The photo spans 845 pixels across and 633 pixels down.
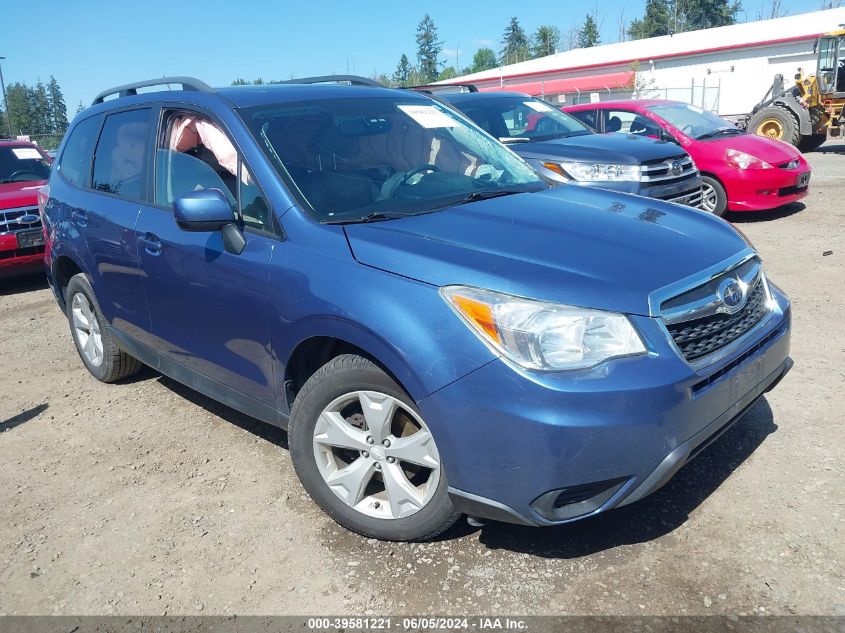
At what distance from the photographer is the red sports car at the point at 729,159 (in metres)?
9.24

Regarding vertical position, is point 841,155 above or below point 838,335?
below

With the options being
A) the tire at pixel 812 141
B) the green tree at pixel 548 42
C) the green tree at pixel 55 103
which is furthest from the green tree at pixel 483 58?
the tire at pixel 812 141

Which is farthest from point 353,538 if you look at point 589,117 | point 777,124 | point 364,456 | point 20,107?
point 20,107

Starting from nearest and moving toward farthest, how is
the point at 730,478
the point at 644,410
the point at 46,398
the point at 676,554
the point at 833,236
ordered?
the point at 644,410, the point at 676,554, the point at 730,478, the point at 46,398, the point at 833,236

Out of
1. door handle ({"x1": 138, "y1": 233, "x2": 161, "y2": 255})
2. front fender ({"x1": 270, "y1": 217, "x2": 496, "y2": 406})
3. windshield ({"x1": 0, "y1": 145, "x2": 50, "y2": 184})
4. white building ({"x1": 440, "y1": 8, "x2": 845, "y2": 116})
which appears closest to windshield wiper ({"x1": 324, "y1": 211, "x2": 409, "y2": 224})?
front fender ({"x1": 270, "y1": 217, "x2": 496, "y2": 406})

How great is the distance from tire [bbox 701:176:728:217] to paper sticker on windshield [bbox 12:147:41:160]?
885cm

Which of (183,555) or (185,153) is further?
(185,153)

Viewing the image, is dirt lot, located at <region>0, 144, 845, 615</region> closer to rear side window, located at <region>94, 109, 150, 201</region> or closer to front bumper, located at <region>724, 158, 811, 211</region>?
rear side window, located at <region>94, 109, 150, 201</region>

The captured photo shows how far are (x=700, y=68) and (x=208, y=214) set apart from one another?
131ft

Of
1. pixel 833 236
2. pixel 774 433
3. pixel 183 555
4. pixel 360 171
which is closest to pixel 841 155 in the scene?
pixel 833 236

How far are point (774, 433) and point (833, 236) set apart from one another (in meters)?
5.42

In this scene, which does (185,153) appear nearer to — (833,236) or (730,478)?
(730,478)

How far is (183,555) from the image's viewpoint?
3068 mm

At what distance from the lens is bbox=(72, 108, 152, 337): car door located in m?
4.05
